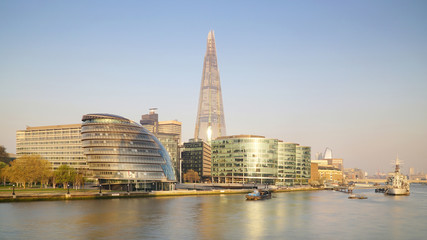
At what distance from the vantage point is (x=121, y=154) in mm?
141000

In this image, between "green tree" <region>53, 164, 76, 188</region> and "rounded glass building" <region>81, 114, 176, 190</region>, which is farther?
"rounded glass building" <region>81, 114, 176, 190</region>

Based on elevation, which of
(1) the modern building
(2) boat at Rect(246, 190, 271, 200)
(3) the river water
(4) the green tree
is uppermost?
(1) the modern building

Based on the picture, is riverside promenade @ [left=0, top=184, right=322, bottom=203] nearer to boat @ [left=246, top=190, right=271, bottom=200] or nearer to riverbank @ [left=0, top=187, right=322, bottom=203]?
riverbank @ [left=0, top=187, right=322, bottom=203]

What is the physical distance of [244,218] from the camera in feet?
255

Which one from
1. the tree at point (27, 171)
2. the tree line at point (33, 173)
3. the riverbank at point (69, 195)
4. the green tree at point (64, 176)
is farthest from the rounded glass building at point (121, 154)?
the tree at point (27, 171)

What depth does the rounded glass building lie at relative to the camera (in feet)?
461

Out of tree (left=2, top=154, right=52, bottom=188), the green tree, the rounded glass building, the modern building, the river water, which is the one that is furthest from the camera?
the modern building

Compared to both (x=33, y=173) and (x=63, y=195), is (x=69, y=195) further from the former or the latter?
(x=33, y=173)

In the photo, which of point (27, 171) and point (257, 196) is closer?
point (27, 171)

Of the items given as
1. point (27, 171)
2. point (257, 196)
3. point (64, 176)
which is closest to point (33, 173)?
point (27, 171)

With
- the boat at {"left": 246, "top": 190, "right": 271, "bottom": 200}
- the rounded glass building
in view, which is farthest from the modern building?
the boat at {"left": 246, "top": 190, "right": 271, "bottom": 200}

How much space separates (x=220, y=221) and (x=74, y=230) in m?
24.6

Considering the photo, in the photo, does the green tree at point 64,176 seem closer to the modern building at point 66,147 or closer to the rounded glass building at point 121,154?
the rounded glass building at point 121,154

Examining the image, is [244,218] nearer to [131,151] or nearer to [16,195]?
[16,195]
